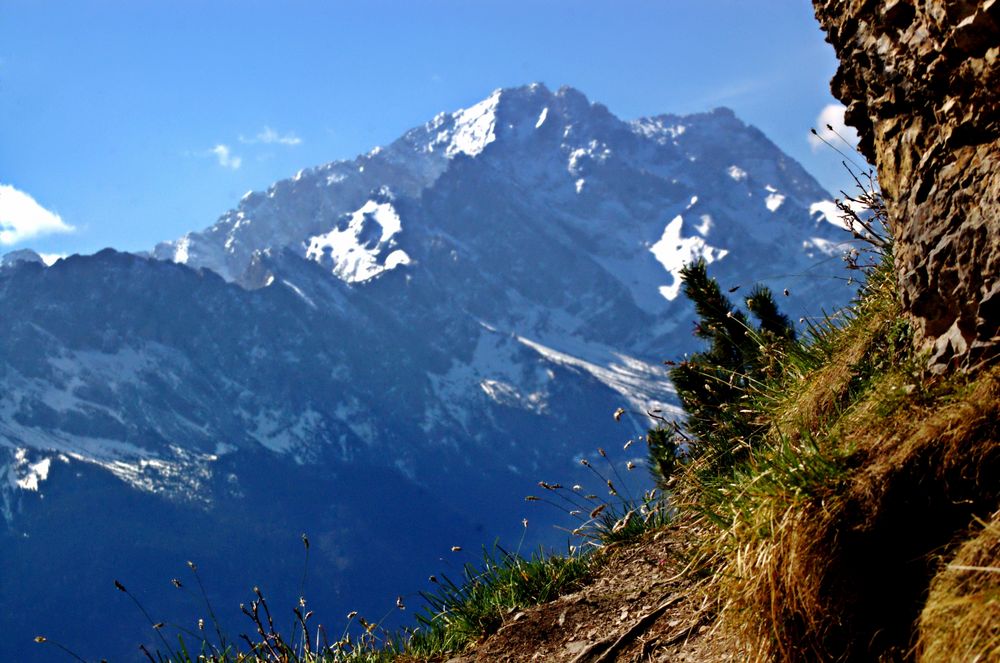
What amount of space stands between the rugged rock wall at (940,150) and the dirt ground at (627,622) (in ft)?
5.40

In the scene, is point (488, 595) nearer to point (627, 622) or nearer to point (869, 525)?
point (627, 622)

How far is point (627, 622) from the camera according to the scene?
478cm

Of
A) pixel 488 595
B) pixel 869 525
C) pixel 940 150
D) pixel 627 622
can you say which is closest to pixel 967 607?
pixel 869 525

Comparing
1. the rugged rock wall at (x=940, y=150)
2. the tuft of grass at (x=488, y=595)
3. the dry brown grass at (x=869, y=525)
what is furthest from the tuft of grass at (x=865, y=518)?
the tuft of grass at (x=488, y=595)

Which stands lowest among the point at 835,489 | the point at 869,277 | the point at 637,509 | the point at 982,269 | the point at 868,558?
the point at 868,558

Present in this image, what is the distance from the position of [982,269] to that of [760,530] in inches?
51.5

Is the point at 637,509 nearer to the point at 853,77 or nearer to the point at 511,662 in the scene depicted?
the point at 511,662

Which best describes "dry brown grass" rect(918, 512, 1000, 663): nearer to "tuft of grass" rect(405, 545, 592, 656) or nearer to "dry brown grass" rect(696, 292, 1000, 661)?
"dry brown grass" rect(696, 292, 1000, 661)

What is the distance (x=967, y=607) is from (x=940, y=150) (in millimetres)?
1787

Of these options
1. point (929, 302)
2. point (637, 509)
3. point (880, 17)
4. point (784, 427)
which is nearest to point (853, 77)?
point (880, 17)

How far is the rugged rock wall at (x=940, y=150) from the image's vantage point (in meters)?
3.35

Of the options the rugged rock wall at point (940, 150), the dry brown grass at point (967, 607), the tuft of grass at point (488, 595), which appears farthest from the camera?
the tuft of grass at point (488, 595)

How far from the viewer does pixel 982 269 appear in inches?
132

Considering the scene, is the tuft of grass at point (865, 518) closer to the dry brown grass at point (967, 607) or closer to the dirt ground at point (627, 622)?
the dry brown grass at point (967, 607)
